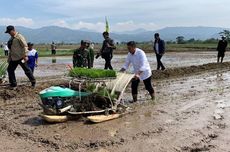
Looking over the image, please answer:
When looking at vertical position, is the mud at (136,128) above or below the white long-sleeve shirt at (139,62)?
below

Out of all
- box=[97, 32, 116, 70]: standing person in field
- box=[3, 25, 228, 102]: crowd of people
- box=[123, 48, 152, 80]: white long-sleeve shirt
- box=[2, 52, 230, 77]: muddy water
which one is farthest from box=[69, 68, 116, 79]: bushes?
box=[2, 52, 230, 77]: muddy water

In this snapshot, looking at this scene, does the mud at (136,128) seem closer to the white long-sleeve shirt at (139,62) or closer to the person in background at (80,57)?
the white long-sleeve shirt at (139,62)

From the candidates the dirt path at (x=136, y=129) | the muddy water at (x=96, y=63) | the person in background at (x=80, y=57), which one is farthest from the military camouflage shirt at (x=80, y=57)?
the muddy water at (x=96, y=63)

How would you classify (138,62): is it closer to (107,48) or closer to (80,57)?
(80,57)

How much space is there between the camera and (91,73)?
861cm

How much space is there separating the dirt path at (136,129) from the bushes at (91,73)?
0.98m

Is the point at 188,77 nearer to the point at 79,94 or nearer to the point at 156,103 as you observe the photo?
the point at 156,103

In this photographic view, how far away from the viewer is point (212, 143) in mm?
6934

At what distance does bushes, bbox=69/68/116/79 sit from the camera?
8.59 m

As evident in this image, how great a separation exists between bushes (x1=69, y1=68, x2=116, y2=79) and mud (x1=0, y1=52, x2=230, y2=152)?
979 mm

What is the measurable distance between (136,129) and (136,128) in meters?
0.08

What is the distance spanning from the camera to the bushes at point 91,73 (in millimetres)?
8594

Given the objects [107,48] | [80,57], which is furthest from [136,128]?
[107,48]

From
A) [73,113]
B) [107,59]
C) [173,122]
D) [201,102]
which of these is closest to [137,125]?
[173,122]
